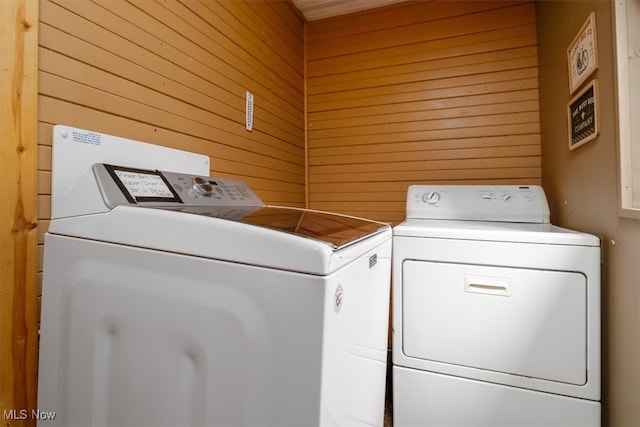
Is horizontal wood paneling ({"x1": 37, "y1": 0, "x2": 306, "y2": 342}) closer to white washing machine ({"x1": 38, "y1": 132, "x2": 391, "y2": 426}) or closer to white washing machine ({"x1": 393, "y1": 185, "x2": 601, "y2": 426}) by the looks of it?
white washing machine ({"x1": 38, "y1": 132, "x2": 391, "y2": 426})

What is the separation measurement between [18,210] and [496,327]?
174 cm

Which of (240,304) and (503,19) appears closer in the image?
(240,304)

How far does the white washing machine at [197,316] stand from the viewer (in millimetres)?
631

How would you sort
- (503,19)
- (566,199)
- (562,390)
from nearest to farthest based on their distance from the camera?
(562,390), (566,199), (503,19)

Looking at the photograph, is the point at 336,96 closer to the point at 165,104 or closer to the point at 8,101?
the point at 165,104

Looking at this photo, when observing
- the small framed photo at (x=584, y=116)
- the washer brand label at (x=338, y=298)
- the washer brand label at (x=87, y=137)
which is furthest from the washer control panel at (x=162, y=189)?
the small framed photo at (x=584, y=116)

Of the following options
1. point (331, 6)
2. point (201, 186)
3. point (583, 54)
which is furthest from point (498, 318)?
point (331, 6)

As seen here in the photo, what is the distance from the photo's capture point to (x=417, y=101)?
8.02ft

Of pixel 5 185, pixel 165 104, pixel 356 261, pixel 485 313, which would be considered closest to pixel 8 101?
pixel 5 185

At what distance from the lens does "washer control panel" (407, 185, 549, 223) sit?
1846 millimetres

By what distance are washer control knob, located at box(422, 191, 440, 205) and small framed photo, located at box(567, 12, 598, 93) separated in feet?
2.77

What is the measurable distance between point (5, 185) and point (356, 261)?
0.96m

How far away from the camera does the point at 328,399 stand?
65 centimetres

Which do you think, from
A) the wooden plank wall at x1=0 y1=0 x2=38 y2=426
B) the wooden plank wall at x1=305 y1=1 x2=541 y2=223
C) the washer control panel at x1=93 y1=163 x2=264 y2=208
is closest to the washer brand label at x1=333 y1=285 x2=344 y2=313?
the washer control panel at x1=93 y1=163 x2=264 y2=208
